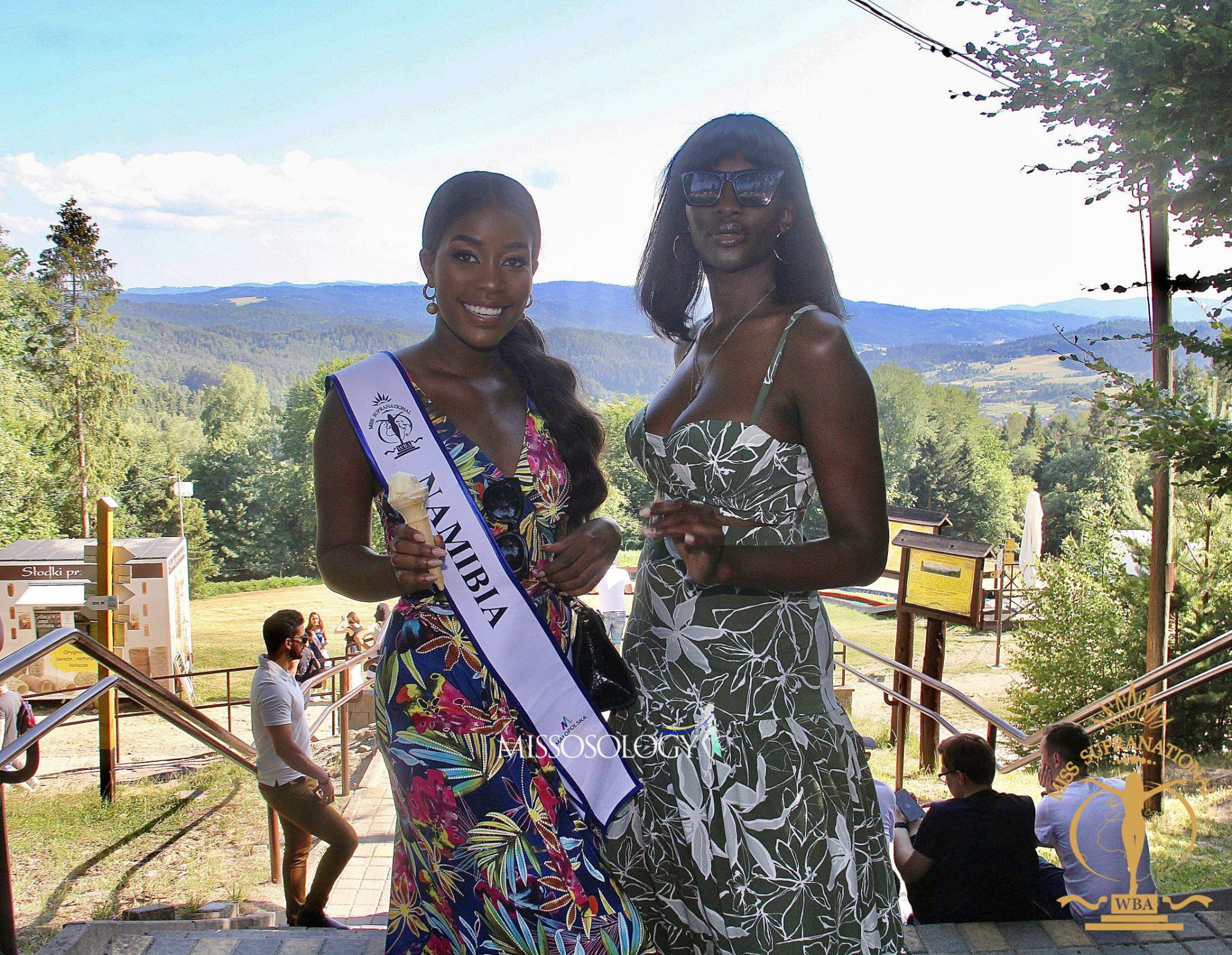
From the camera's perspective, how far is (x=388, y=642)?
1.51 meters

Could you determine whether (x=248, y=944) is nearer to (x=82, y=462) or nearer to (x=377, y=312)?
(x=82, y=462)

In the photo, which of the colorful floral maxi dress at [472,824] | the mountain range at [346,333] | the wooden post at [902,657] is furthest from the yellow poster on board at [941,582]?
the mountain range at [346,333]

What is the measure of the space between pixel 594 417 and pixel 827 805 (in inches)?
32.0

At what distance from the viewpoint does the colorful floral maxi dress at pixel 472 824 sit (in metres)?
1.34

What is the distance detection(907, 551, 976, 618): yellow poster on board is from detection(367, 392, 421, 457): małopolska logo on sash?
5.95 metres

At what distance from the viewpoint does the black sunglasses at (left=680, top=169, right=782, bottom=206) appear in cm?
163

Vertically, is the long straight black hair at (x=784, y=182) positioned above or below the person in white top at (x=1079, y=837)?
above

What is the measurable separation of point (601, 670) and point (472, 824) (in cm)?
35

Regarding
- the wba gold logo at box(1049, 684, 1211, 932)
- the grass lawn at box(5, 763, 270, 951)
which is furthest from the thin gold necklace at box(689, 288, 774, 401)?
the grass lawn at box(5, 763, 270, 951)

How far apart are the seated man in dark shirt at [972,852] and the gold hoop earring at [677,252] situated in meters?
2.19

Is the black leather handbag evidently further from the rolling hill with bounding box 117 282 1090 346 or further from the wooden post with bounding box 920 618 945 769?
the rolling hill with bounding box 117 282 1090 346

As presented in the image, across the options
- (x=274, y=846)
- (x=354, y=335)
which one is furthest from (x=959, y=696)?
(x=354, y=335)

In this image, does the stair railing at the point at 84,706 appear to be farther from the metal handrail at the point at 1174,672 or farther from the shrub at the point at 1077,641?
the shrub at the point at 1077,641

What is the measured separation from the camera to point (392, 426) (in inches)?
62.3
